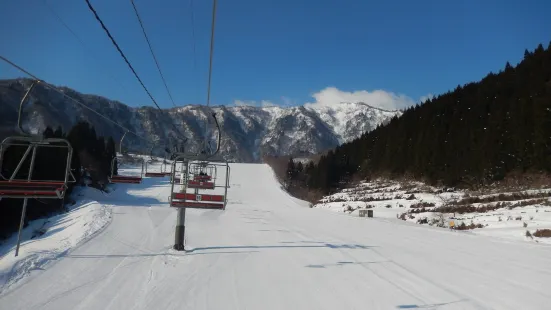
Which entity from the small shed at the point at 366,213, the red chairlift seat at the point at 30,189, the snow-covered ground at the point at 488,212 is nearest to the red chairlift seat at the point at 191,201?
the red chairlift seat at the point at 30,189

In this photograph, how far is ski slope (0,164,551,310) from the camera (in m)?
6.70

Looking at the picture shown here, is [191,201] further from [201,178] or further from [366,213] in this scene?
[366,213]

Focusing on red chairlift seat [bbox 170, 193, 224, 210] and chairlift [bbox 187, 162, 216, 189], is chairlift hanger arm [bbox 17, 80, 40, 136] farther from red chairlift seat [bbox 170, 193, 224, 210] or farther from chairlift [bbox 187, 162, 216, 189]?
chairlift [bbox 187, 162, 216, 189]

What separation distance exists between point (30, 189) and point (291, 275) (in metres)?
6.66

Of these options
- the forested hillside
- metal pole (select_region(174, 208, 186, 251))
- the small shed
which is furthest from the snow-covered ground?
metal pole (select_region(174, 208, 186, 251))

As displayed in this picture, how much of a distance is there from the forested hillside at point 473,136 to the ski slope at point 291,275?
75.7ft

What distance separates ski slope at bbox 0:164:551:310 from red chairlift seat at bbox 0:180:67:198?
195cm

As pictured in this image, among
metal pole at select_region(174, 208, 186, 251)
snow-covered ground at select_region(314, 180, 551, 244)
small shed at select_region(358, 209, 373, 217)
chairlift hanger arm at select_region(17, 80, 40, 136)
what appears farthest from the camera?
small shed at select_region(358, 209, 373, 217)

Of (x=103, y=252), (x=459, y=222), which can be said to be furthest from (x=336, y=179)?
(x=103, y=252)

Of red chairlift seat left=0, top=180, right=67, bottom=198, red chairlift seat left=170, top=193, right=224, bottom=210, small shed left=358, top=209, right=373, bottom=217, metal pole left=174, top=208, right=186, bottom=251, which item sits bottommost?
small shed left=358, top=209, right=373, bottom=217

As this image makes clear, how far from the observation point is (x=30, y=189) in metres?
8.65

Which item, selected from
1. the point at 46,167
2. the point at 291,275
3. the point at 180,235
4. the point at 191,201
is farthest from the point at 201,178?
the point at 46,167

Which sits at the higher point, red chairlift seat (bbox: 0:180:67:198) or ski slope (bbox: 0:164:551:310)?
red chairlift seat (bbox: 0:180:67:198)

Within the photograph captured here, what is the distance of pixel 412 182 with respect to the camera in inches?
1924
